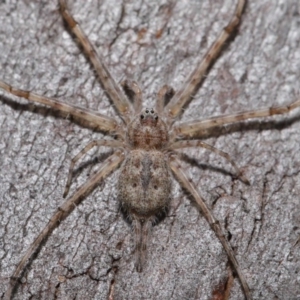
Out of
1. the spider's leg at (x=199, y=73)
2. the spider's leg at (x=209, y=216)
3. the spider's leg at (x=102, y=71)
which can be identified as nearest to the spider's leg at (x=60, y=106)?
the spider's leg at (x=102, y=71)

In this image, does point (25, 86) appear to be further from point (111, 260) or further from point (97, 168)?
point (111, 260)

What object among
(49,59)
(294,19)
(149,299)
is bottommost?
(149,299)

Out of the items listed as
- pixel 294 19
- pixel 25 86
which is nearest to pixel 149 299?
pixel 25 86

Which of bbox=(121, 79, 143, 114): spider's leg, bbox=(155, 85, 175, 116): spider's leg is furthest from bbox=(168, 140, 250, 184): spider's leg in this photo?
bbox=(121, 79, 143, 114): spider's leg

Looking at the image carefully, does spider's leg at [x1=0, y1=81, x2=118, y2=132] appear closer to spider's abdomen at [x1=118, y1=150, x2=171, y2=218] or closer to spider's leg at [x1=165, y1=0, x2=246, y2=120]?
spider's abdomen at [x1=118, y1=150, x2=171, y2=218]

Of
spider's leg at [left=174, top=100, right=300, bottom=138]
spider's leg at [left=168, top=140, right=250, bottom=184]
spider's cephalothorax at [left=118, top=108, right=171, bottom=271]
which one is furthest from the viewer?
spider's leg at [left=174, top=100, right=300, bottom=138]

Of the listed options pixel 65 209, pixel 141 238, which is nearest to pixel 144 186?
pixel 141 238
